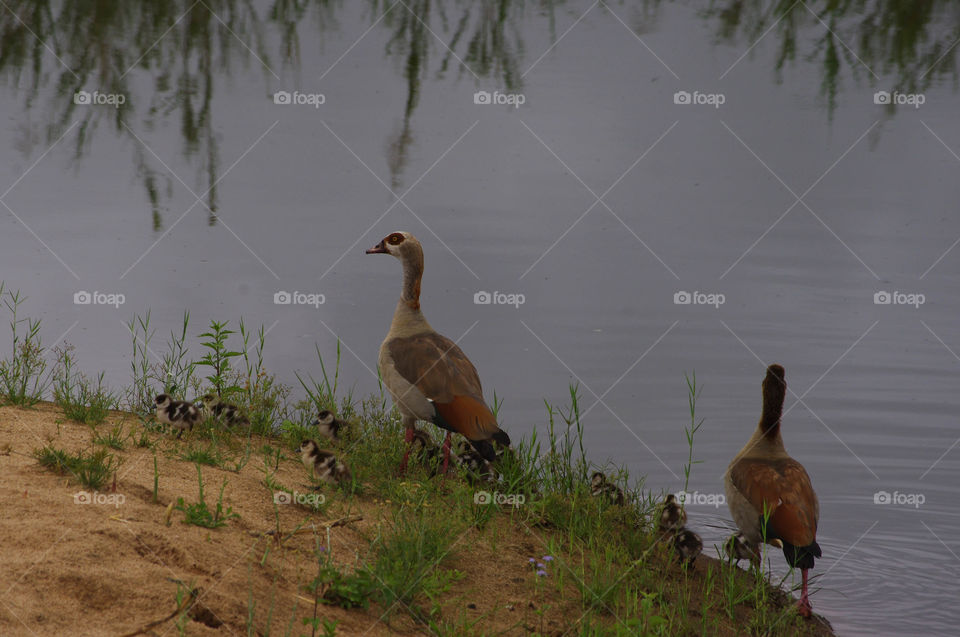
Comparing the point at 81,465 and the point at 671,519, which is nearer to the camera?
the point at 81,465

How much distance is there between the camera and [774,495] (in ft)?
20.9

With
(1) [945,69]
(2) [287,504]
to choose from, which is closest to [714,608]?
(2) [287,504]

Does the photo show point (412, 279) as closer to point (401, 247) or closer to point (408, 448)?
point (401, 247)

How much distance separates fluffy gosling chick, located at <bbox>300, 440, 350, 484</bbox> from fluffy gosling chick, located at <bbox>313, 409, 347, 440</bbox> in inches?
25.1

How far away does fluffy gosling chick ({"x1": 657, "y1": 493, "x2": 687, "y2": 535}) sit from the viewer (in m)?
6.50

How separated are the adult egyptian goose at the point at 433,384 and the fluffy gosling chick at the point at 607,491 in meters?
0.64

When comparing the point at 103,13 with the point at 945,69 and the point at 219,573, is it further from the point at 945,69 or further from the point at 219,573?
the point at 219,573

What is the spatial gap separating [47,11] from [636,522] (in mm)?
15005

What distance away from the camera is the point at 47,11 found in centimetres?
1777

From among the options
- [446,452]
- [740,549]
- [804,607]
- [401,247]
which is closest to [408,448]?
[446,452]

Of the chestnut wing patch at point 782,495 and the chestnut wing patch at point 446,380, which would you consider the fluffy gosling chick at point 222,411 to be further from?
the chestnut wing patch at point 782,495

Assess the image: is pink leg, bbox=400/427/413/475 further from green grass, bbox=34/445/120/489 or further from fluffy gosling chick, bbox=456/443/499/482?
green grass, bbox=34/445/120/489

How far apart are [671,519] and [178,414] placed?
302 cm

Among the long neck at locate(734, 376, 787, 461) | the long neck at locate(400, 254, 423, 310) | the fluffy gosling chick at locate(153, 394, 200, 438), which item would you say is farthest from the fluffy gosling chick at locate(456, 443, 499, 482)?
the fluffy gosling chick at locate(153, 394, 200, 438)
